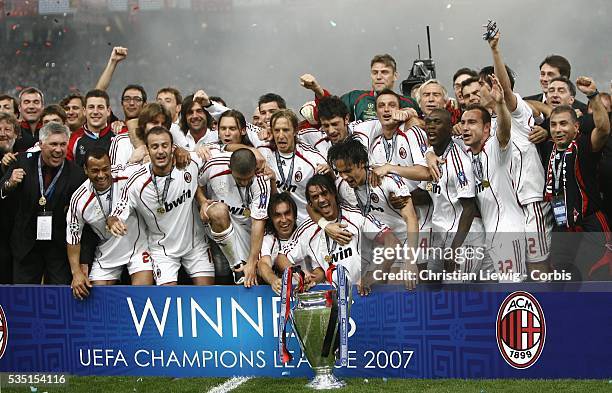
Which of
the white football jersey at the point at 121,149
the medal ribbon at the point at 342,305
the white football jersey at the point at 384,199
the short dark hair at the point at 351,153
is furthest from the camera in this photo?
the white football jersey at the point at 121,149

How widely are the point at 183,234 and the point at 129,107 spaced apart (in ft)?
5.87

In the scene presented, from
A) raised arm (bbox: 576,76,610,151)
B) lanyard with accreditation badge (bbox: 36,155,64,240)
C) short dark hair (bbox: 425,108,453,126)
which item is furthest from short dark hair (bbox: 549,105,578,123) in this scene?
lanyard with accreditation badge (bbox: 36,155,64,240)

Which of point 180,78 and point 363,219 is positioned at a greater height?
point 180,78

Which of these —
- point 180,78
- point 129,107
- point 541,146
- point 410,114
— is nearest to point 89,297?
point 129,107

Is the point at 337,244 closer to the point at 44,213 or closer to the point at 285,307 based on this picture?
the point at 285,307

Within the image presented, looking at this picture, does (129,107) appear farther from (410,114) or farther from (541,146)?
(541,146)

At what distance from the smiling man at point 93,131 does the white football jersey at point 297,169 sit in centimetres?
175

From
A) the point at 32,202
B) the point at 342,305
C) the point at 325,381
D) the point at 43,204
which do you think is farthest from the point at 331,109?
the point at 32,202

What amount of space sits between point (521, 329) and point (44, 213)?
3750 millimetres

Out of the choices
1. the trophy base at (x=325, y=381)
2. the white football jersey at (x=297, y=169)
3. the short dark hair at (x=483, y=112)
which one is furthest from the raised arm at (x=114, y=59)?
the trophy base at (x=325, y=381)

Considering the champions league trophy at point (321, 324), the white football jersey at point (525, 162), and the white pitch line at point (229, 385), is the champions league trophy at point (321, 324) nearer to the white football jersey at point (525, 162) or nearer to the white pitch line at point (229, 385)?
the white pitch line at point (229, 385)

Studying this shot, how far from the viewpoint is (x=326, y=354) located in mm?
6270

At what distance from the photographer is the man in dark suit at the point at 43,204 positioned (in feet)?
24.4

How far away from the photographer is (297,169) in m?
7.50
